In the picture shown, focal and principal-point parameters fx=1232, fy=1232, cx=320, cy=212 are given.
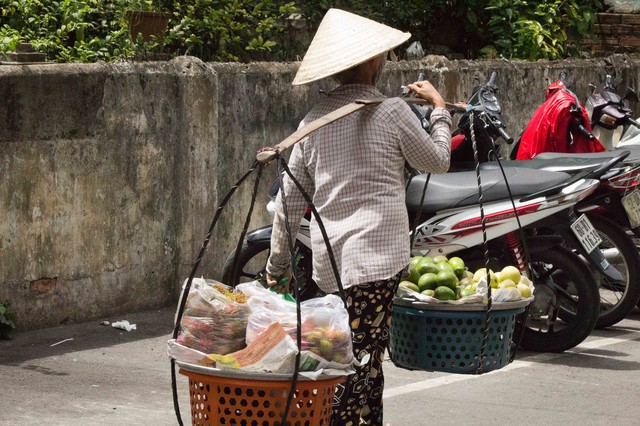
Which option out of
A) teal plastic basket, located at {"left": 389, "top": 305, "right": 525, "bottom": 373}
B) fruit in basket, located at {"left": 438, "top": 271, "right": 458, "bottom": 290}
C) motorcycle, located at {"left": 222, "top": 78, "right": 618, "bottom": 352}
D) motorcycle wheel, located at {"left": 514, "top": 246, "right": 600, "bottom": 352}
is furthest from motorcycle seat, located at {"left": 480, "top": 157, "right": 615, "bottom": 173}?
teal plastic basket, located at {"left": 389, "top": 305, "right": 525, "bottom": 373}

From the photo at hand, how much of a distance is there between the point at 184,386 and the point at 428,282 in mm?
1560

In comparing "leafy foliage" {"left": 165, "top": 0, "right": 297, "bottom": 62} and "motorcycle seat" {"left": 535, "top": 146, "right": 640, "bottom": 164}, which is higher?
"leafy foliage" {"left": 165, "top": 0, "right": 297, "bottom": 62}

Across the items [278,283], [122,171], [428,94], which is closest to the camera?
[278,283]

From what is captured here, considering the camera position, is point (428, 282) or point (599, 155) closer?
point (428, 282)

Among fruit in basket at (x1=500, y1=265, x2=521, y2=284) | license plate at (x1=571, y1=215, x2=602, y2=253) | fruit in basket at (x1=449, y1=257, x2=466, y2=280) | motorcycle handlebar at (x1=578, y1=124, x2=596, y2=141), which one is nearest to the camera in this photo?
fruit in basket at (x1=449, y1=257, x2=466, y2=280)

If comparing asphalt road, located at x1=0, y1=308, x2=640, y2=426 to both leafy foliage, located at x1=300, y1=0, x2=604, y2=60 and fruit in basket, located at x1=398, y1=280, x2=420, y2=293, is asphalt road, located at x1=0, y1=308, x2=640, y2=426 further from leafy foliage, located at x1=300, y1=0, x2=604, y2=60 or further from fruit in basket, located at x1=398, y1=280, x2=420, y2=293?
leafy foliage, located at x1=300, y1=0, x2=604, y2=60

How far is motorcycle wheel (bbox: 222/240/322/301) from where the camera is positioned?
23.4 ft


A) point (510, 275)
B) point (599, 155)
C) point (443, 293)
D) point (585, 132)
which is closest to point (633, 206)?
point (599, 155)

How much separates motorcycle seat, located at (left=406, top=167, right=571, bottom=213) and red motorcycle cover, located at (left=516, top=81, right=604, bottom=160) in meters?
1.57

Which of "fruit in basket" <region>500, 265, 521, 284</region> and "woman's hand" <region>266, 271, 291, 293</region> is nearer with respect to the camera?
"woman's hand" <region>266, 271, 291, 293</region>

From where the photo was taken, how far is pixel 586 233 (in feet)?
23.9

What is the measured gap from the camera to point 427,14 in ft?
42.6

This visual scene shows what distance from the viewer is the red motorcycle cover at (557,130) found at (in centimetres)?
881

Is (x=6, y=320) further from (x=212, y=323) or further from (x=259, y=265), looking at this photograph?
(x=212, y=323)
